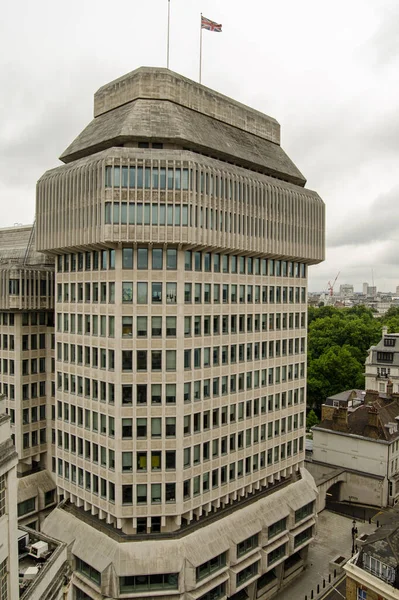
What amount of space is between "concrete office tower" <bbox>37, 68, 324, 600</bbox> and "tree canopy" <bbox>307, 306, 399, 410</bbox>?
46655 millimetres

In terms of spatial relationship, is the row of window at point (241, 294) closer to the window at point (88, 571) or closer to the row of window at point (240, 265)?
Result: the row of window at point (240, 265)

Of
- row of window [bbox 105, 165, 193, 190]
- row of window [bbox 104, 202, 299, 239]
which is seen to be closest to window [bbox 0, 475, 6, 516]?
row of window [bbox 104, 202, 299, 239]

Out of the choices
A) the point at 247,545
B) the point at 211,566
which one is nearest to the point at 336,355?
the point at 247,545

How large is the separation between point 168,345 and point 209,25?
104 ft

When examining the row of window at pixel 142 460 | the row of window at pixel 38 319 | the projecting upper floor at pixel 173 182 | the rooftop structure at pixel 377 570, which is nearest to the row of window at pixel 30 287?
the row of window at pixel 38 319

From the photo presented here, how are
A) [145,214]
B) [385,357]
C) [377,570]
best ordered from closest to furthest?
1. [377,570]
2. [145,214]
3. [385,357]

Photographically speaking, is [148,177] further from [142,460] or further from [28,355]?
[28,355]

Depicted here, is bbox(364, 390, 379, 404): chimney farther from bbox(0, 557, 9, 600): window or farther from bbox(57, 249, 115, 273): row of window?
bbox(0, 557, 9, 600): window

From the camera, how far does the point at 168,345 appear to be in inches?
1564

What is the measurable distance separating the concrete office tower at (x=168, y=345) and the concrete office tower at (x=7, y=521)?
1489 cm

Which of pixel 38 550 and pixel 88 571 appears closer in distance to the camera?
pixel 38 550

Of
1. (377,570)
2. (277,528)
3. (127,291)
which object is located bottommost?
(277,528)

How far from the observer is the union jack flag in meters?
46.3

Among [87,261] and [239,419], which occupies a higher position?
[87,261]
